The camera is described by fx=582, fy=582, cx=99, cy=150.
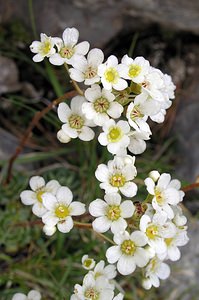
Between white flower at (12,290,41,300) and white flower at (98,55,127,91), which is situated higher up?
white flower at (98,55,127,91)

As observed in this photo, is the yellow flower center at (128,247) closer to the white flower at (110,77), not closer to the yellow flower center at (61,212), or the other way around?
the yellow flower center at (61,212)

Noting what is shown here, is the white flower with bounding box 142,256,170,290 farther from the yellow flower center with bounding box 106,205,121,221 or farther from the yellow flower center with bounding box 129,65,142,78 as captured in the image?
the yellow flower center with bounding box 129,65,142,78

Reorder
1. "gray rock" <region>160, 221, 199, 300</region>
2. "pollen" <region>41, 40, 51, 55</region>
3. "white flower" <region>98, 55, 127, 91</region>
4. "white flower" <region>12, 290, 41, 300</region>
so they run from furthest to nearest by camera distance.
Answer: "gray rock" <region>160, 221, 199, 300</region> < "white flower" <region>12, 290, 41, 300</region> < "pollen" <region>41, 40, 51, 55</region> < "white flower" <region>98, 55, 127, 91</region>

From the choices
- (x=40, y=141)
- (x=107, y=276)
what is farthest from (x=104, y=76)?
(x=40, y=141)

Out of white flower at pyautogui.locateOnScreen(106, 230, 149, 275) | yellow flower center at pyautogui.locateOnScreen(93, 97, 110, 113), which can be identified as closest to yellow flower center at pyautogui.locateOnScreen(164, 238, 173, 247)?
white flower at pyautogui.locateOnScreen(106, 230, 149, 275)

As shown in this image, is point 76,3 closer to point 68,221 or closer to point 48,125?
point 48,125

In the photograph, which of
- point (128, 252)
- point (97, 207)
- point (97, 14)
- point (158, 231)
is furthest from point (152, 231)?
point (97, 14)
